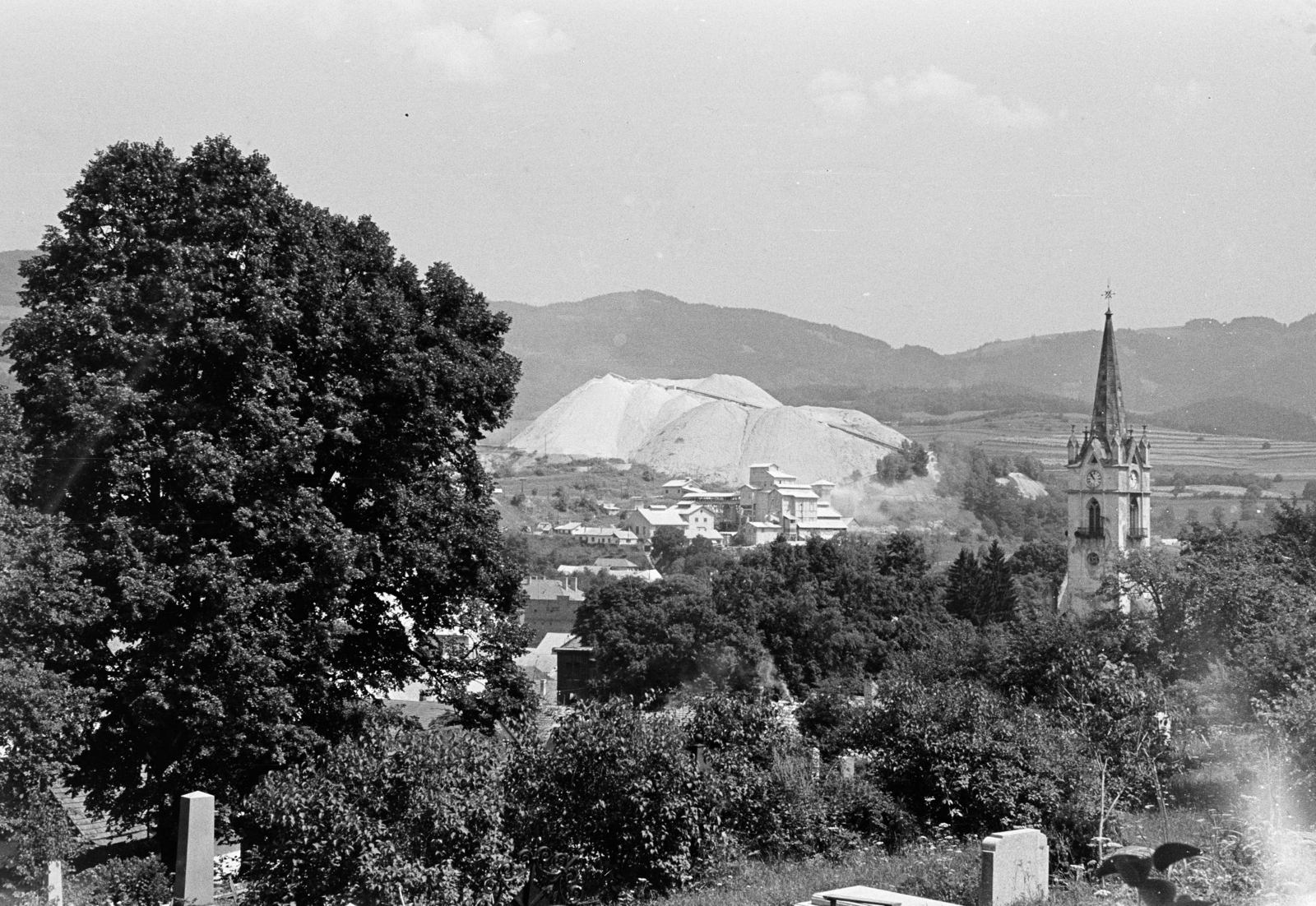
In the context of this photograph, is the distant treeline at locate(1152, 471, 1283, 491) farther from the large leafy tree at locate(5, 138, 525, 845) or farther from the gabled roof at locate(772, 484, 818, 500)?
the large leafy tree at locate(5, 138, 525, 845)

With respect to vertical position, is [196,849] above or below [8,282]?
below

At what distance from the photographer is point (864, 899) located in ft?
39.1

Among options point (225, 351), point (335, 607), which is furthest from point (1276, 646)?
point (225, 351)

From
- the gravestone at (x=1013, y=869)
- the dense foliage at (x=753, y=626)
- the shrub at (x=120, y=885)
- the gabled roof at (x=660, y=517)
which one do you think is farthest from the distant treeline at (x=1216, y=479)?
the shrub at (x=120, y=885)

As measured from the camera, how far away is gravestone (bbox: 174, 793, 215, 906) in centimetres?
1357

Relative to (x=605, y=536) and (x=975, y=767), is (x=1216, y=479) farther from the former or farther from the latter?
(x=975, y=767)

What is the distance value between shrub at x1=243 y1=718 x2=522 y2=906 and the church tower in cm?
5976

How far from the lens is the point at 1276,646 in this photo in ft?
69.7

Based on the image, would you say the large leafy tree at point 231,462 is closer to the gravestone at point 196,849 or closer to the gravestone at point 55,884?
the gravestone at point 196,849

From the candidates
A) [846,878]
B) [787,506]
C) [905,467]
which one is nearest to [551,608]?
[846,878]

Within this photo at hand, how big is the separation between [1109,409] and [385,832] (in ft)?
214

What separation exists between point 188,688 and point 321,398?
3.33 meters

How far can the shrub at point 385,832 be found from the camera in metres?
12.5

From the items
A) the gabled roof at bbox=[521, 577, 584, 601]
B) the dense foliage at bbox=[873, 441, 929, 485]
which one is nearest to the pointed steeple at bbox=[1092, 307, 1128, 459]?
the gabled roof at bbox=[521, 577, 584, 601]
